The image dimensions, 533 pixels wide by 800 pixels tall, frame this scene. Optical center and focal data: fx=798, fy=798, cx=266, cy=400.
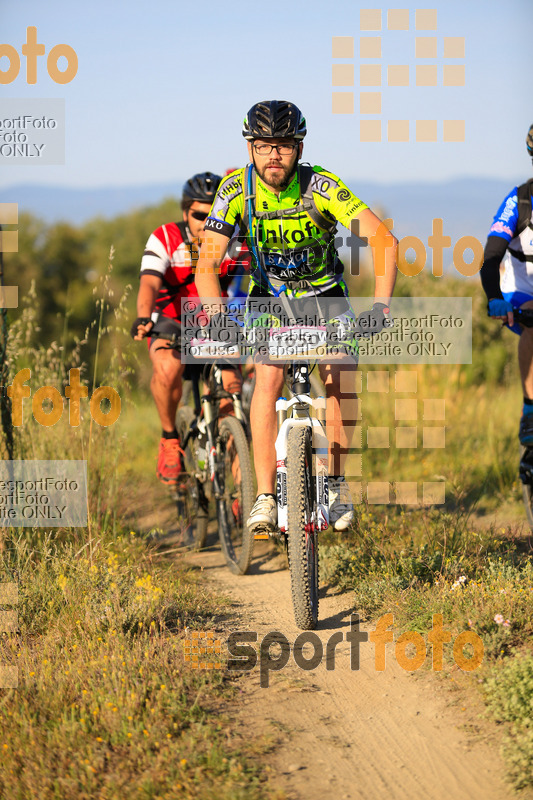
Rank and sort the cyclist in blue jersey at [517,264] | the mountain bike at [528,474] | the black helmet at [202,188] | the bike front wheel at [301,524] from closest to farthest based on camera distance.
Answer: the bike front wheel at [301,524] → the cyclist in blue jersey at [517,264] → the mountain bike at [528,474] → the black helmet at [202,188]

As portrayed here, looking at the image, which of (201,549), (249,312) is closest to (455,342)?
(201,549)

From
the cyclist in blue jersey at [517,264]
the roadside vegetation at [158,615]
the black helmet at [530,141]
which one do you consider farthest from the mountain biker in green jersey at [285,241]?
the black helmet at [530,141]

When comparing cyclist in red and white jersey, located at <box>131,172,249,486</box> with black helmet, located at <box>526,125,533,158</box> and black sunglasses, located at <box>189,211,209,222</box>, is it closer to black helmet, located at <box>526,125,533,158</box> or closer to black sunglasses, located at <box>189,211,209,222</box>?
black sunglasses, located at <box>189,211,209,222</box>

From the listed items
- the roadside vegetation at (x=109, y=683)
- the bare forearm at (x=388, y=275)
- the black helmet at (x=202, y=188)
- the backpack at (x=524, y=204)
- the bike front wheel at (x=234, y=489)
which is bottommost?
the roadside vegetation at (x=109, y=683)

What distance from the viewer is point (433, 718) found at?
3354 millimetres

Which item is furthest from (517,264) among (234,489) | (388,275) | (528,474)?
(234,489)

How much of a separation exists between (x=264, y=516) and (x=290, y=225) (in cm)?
166

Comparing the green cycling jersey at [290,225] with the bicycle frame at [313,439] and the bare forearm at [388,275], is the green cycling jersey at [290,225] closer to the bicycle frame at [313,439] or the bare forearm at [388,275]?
the bare forearm at [388,275]

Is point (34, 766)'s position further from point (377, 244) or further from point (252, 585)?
point (377, 244)

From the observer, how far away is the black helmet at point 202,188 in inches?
236

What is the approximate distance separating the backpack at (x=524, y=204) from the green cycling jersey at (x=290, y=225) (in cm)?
144

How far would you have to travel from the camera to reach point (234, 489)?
18.6 ft

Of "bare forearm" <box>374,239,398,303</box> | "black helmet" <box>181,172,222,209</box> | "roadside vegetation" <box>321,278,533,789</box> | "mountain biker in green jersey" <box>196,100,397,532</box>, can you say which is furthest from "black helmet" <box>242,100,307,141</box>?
"roadside vegetation" <box>321,278,533,789</box>

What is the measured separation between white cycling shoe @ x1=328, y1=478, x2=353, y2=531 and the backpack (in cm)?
228
